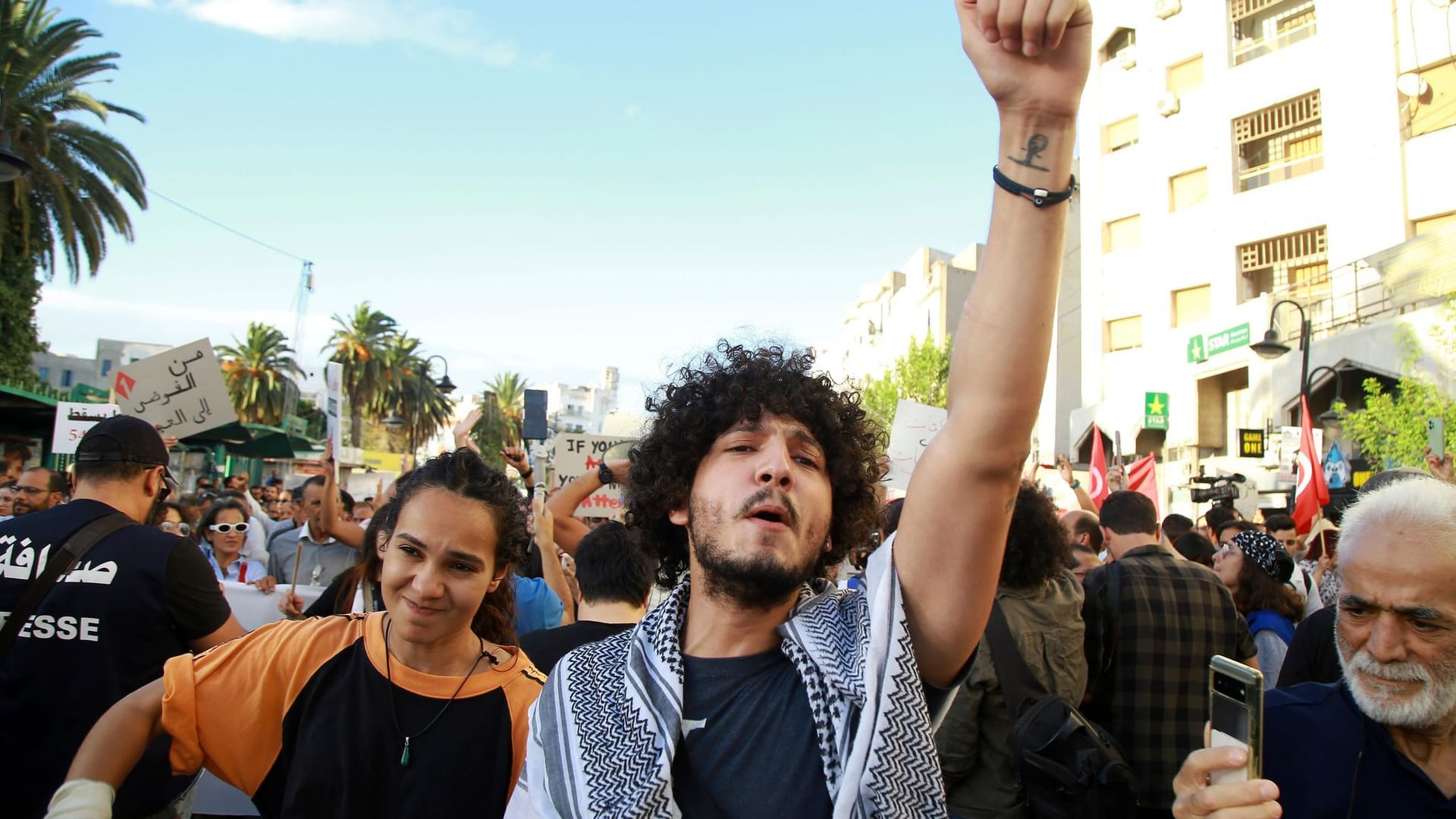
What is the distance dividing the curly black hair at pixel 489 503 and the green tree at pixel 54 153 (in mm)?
21767

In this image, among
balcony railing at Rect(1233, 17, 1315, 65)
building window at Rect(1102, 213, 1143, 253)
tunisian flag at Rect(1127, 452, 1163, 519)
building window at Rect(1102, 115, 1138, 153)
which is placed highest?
balcony railing at Rect(1233, 17, 1315, 65)

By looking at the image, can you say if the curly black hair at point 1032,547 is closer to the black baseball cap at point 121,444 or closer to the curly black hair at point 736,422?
the curly black hair at point 736,422

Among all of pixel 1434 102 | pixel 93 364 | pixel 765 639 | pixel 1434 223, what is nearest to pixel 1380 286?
pixel 1434 223

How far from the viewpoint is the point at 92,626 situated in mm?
3457

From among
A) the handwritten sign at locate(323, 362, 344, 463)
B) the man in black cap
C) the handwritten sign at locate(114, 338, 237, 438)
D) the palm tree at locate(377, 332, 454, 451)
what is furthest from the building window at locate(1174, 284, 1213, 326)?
the palm tree at locate(377, 332, 454, 451)

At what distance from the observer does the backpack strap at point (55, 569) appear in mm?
3389

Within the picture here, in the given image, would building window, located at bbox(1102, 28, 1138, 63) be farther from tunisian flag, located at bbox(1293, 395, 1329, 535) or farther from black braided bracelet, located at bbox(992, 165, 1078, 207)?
black braided bracelet, located at bbox(992, 165, 1078, 207)

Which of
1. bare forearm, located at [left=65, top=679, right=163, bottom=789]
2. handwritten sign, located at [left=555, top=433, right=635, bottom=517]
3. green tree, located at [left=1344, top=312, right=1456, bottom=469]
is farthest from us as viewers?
green tree, located at [left=1344, top=312, right=1456, bottom=469]

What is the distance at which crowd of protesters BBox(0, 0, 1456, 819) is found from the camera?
1682mm

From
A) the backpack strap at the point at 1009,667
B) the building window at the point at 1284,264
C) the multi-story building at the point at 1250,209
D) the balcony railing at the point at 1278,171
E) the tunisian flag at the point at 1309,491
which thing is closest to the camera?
the backpack strap at the point at 1009,667

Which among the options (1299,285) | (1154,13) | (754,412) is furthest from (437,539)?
(1154,13)

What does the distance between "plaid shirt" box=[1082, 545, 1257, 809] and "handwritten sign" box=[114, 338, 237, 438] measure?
806 cm

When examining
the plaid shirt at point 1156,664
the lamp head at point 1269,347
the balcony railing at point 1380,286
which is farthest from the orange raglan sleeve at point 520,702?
the balcony railing at point 1380,286

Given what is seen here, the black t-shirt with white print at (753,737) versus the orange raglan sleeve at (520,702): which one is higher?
the black t-shirt with white print at (753,737)
